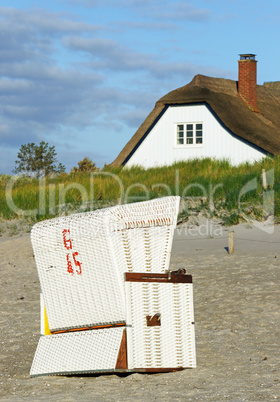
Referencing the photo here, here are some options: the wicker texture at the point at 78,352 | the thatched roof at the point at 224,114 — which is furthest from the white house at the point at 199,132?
the wicker texture at the point at 78,352

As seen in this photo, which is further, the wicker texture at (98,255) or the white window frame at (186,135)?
the white window frame at (186,135)

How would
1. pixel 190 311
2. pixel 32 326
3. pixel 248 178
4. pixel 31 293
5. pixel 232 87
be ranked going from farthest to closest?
pixel 232 87
pixel 248 178
pixel 31 293
pixel 32 326
pixel 190 311

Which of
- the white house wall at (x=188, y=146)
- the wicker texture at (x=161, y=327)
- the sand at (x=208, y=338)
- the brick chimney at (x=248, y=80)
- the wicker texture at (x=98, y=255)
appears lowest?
the sand at (x=208, y=338)

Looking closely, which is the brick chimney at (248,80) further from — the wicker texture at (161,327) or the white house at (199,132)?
the wicker texture at (161,327)

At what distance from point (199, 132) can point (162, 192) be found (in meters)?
7.17

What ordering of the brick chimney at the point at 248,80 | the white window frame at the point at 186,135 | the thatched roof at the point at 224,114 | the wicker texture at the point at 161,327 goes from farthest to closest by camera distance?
the brick chimney at the point at 248,80
the white window frame at the point at 186,135
the thatched roof at the point at 224,114
the wicker texture at the point at 161,327

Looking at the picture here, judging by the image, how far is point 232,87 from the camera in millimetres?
32375

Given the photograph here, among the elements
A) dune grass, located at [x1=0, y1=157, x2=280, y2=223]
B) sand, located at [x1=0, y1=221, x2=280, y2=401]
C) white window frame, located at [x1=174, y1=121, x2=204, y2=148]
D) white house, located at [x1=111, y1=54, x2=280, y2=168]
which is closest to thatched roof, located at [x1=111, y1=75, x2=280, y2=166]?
white house, located at [x1=111, y1=54, x2=280, y2=168]

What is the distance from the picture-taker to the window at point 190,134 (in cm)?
2841

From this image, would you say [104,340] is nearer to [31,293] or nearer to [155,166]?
[31,293]

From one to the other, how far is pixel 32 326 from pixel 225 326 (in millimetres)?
2756

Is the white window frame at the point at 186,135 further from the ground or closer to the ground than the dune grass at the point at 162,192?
further from the ground

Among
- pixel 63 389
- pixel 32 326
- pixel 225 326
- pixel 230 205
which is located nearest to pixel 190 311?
pixel 63 389

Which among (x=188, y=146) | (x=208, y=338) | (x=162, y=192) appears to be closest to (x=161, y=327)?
(x=208, y=338)
